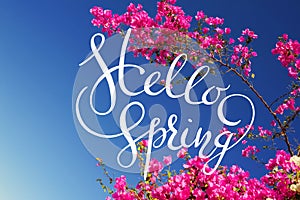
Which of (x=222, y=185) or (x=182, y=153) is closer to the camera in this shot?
(x=222, y=185)

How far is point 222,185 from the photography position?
4508mm

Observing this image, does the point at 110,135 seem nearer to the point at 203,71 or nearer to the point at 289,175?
the point at 203,71

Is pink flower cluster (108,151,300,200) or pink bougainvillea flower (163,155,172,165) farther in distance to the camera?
pink bougainvillea flower (163,155,172,165)

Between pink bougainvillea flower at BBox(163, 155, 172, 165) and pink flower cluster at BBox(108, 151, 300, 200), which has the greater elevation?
pink bougainvillea flower at BBox(163, 155, 172, 165)

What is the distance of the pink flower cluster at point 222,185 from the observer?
4.36m

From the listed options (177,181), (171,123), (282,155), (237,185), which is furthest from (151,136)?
(282,155)

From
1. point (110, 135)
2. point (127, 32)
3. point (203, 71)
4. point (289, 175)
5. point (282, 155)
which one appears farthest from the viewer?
point (127, 32)

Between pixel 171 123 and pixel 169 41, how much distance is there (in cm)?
119

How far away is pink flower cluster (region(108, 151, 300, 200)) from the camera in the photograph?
14.3 feet

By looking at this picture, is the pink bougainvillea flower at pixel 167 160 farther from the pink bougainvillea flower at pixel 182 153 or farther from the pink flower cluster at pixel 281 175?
the pink flower cluster at pixel 281 175

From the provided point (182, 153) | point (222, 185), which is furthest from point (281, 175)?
point (182, 153)

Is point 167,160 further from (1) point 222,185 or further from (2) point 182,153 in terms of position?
(1) point 222,185

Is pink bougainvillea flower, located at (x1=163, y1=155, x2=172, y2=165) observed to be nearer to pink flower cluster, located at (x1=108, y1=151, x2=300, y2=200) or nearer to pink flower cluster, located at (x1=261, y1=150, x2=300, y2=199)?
pink flower cluster, located at (x1=108, y1=151, x2=300, y2=200)

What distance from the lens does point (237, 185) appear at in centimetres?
491
